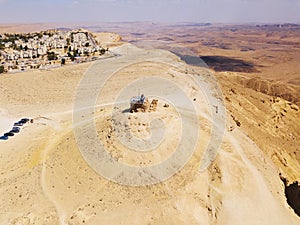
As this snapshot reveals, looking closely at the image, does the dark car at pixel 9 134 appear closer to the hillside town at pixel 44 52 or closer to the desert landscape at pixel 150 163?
the desert landscape at pixel 150 163

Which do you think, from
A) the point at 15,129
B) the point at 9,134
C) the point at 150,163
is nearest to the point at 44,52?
the point at 15,129

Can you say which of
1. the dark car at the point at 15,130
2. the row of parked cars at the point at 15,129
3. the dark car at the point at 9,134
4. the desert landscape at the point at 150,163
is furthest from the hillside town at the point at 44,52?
the dark car at the point at 9,134

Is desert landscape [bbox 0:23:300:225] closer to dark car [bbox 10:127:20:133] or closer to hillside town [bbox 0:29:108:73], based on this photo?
dark car [bbox 10:127:20:133]

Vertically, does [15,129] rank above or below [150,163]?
below

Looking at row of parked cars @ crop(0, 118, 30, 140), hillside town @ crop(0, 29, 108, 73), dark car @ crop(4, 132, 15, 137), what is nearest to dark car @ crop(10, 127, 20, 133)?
row of parked cars @ crop(0, 118, 30, 140)

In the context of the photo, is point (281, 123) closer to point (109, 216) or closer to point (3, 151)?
point (109, 216)

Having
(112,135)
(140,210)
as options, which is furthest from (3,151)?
(140,210)

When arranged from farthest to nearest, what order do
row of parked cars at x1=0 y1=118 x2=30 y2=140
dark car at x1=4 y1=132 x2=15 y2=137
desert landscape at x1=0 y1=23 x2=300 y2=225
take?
dark car at x1=4 y1=132 x2=15 y2=137
row of parked cars at x1=0 y1=118 x2=30 y2=140
desert landscape at x1=0 y1=23 x2=300 y2=225

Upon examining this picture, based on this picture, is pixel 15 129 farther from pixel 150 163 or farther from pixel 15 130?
pixel 150 163
